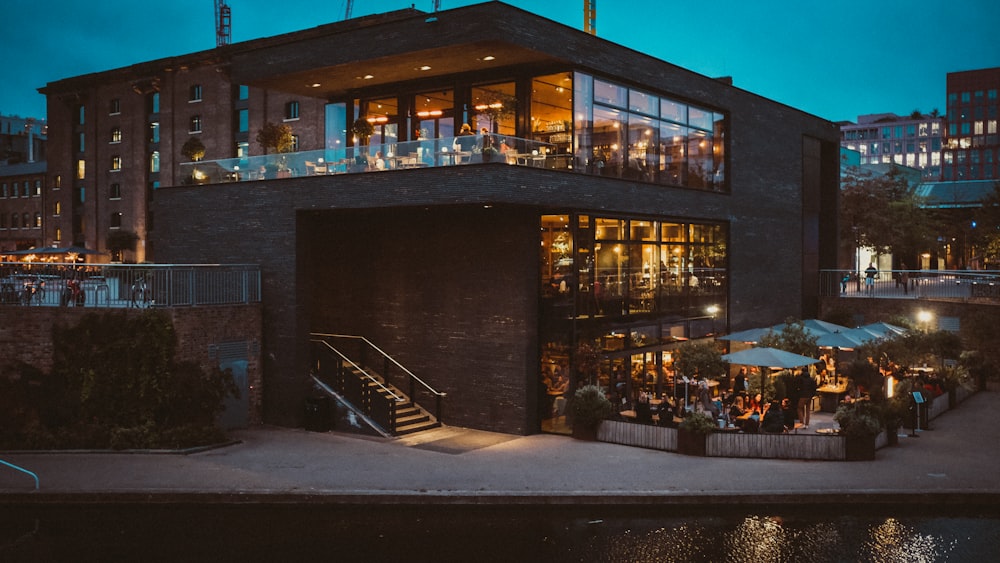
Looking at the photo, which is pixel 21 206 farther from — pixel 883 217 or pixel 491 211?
pixel 883 217

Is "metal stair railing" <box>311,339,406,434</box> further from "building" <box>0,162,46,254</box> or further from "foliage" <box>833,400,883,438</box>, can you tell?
"building" <box>0,162,46,254</box>

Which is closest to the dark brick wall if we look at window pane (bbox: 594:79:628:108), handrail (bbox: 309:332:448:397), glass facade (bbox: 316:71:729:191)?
handrail (bbox: 309:332:448:397)

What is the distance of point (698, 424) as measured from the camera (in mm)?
17609

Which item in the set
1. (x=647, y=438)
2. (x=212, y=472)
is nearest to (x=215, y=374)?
(x=212, y=472)

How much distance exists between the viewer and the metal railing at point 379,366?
22.3 meters

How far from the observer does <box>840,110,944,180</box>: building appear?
15662 centimetres

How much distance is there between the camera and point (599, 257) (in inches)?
870

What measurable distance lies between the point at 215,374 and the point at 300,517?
25.0ft

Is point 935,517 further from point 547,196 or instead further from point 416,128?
point 416,128

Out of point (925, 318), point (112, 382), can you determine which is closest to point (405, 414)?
point (112, 382)

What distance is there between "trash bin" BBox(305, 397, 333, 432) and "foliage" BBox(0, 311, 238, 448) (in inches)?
111

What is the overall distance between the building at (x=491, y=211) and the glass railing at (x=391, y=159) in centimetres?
5

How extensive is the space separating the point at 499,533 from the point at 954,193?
78.5 metres

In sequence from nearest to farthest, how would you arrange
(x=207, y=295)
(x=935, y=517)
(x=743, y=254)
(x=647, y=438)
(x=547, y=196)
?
1. (x=935, y=517)
2. (x=647, y=438)
3. (x=547, y=196)
4. (x=207, y=295)
5. (x=743, y=254)
